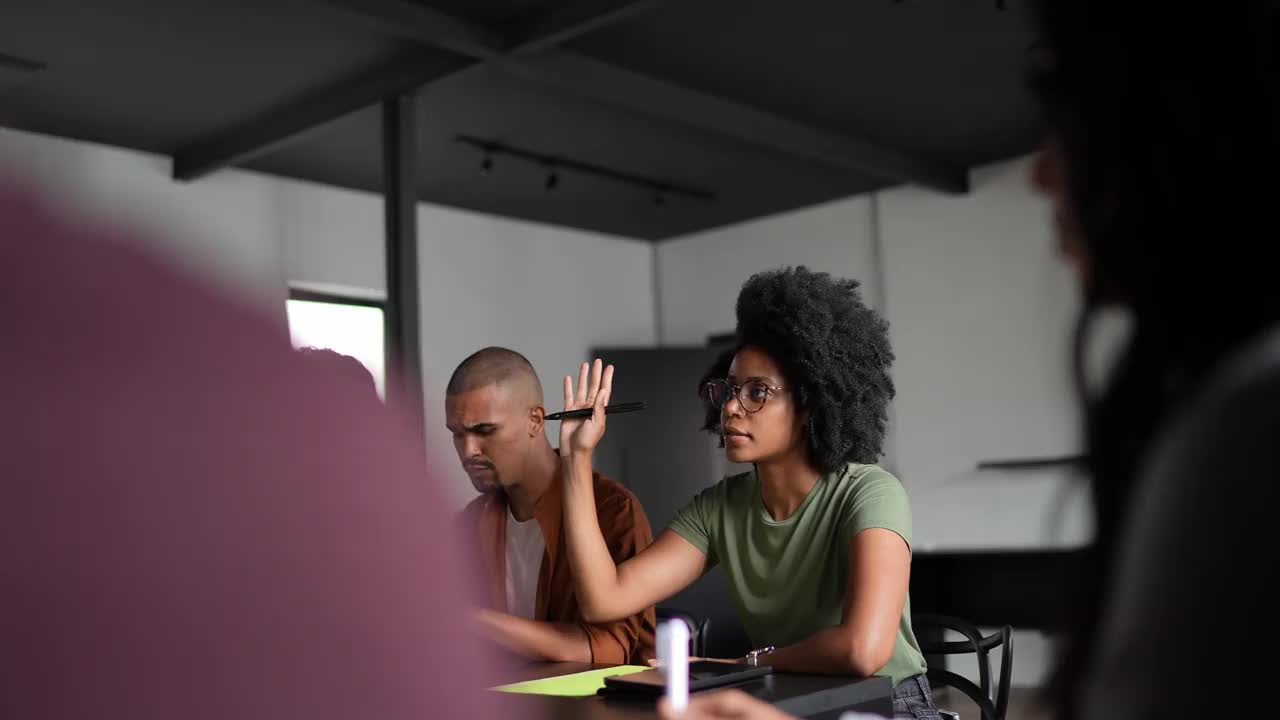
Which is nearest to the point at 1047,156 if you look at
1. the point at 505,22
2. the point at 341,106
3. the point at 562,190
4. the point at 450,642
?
the point at 450,642

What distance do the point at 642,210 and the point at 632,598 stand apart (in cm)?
534

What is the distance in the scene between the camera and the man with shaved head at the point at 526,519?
229cm

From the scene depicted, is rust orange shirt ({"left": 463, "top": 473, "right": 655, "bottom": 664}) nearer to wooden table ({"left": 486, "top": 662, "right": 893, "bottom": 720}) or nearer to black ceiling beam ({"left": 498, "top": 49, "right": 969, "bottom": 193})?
wooden table ({"left": 486, "top": 662, "right": 893, "bottom": 720})

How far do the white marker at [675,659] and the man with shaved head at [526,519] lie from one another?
42.1 inches

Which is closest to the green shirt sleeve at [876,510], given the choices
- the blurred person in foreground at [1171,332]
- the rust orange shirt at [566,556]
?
the rust orange shirt at [566,556]

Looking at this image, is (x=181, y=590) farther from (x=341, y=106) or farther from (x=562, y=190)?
(x=562, y=190)

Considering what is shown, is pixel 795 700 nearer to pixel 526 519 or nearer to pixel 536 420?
pixel 526 519

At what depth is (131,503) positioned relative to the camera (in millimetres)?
255

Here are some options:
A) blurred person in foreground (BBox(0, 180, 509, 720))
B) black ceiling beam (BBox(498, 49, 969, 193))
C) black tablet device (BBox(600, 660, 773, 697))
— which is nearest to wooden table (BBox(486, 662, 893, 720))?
black tablet device (BBox(600, 660, 773, 697))

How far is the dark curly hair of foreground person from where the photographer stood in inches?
93.4

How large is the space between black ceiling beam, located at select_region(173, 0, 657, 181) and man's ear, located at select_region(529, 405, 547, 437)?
5.93ft

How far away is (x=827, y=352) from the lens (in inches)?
95.0

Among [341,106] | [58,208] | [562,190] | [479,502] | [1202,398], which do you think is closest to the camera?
[58,208]

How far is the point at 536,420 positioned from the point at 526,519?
1.00ft
